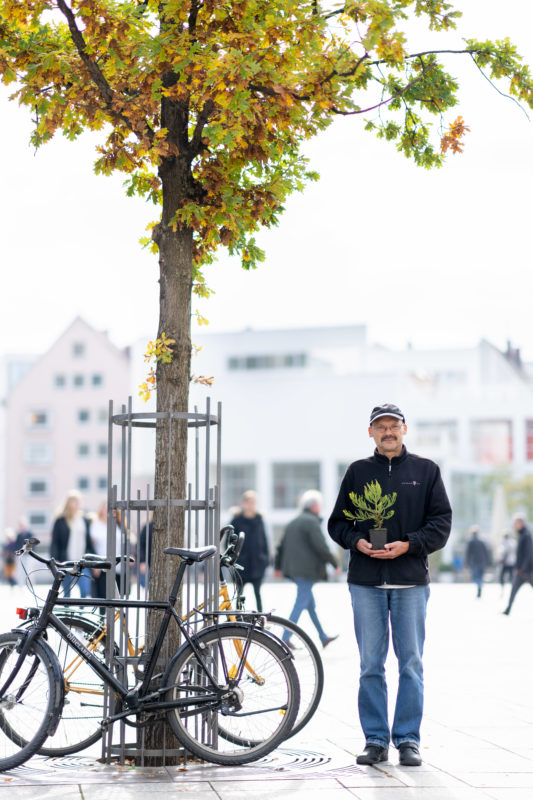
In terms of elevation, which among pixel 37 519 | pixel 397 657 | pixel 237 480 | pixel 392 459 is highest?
pixel 237 480

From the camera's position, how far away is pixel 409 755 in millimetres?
6801

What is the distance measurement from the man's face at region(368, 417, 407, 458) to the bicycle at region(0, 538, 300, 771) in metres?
1.20

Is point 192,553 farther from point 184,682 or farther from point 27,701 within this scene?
point 27,701

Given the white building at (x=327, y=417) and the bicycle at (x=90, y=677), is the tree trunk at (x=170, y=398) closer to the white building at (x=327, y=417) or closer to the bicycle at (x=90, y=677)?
the bicycle at (x=90, y=677)

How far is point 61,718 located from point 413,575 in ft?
6.94

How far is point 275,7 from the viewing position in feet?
22.1

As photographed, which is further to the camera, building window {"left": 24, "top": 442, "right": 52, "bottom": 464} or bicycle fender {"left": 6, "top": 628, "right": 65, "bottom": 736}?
building window {"left": 24, "top": 442, "right": 52, "bottom": 464}

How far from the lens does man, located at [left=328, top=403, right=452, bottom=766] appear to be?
695 centimetres

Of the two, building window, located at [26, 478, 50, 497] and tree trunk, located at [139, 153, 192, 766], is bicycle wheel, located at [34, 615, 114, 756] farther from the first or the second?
building window, located at [26, 478, 50, 497]

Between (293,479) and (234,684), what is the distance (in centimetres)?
6364

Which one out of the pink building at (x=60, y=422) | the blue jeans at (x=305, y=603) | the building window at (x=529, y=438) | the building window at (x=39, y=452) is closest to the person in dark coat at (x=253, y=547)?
the blue jeans at (x=305, y=603)

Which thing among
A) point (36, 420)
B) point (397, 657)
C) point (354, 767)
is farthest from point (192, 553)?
point (36, 420)

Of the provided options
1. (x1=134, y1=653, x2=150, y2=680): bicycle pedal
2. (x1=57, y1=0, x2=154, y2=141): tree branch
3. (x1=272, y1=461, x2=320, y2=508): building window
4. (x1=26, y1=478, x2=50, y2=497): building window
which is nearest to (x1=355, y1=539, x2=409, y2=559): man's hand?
(x1=134, y1=653, x2=150, y2=680): bicycle pedal

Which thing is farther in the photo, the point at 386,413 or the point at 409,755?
the point at 386,413
